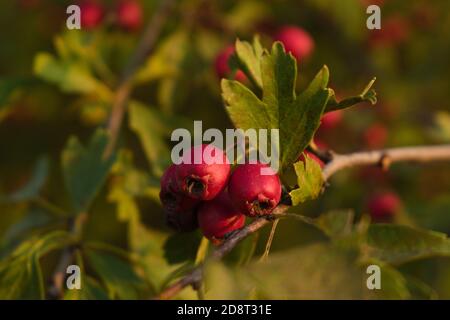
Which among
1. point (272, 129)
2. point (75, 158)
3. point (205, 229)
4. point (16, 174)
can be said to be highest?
point (16, 174)

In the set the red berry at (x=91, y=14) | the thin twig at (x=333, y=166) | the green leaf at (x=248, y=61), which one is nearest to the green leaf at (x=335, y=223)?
the thin twig at (x=333, y=166)

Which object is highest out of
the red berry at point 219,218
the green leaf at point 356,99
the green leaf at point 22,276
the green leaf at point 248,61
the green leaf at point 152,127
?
the green leaf at point 152,127

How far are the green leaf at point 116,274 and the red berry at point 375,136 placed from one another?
116 centimetres

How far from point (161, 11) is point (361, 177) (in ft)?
2.90

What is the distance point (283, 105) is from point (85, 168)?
28.1 inches

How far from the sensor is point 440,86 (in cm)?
265

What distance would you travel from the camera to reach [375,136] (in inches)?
98.0

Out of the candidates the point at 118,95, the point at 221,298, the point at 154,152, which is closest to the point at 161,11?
the point at 118,95

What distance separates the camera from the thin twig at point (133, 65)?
6.54 feet

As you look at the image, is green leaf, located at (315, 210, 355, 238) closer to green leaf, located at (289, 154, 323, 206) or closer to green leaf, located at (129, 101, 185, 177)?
green leaf, located at (289, 154, 323, 206)

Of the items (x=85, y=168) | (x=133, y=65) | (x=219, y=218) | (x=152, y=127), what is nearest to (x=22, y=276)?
(x=85, y=168)

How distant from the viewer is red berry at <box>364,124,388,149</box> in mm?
2480

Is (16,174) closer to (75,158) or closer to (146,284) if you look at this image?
(75,158)

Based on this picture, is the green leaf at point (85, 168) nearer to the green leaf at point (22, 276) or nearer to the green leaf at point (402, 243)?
the green leaf at point (22, 276)
